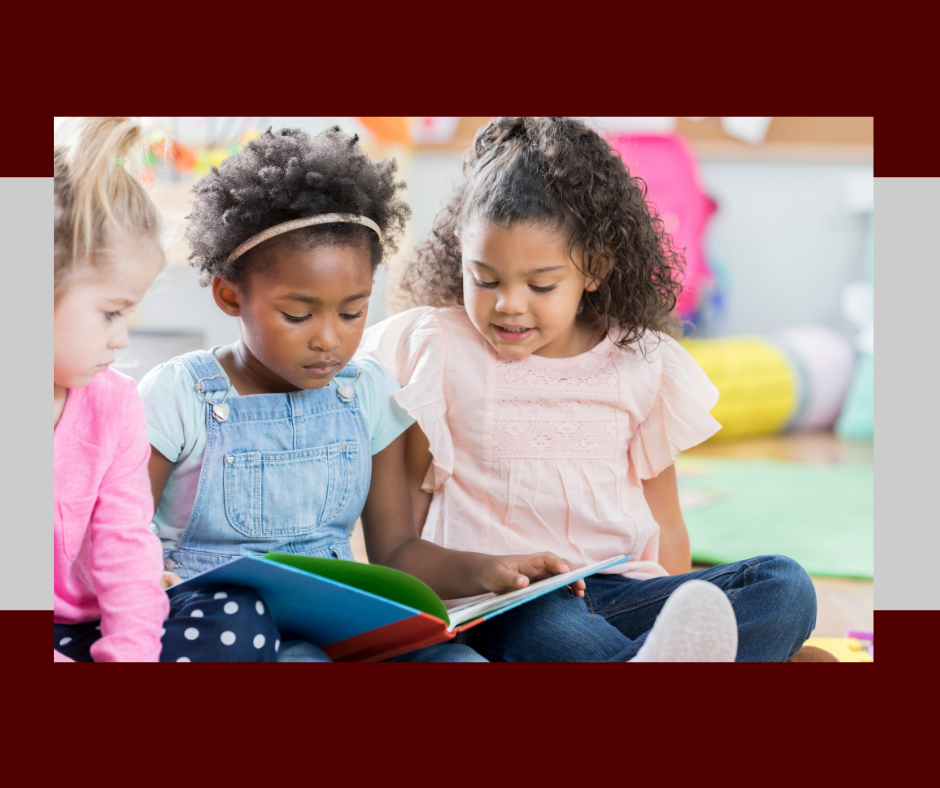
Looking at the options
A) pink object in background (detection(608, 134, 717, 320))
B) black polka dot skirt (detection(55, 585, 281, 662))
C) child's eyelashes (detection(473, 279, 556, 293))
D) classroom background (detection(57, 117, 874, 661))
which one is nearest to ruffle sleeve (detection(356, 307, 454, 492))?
child's eyelashes (detection(473, 279, 556, 293))

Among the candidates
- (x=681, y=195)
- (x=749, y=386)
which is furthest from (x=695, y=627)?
(x=681, y=195)

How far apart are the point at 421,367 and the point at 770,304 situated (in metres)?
2.61

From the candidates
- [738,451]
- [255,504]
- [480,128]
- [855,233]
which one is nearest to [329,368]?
[255,504]

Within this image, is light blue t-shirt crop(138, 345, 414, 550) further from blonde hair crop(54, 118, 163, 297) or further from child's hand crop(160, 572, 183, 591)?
blonde hair crop(54, 118, 163, 297)

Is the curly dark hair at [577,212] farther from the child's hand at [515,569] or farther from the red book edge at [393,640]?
the red book edge at [393,640]

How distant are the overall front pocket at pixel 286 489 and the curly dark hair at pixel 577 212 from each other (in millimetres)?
284

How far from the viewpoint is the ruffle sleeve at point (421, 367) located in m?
1.01

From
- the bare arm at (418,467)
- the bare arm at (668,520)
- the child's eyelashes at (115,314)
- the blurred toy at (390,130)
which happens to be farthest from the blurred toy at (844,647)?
the blurred toy at (390,130)

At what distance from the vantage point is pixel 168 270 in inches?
31.6

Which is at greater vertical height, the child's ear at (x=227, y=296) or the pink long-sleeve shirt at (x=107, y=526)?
the child's ear at (x=227, y=296)

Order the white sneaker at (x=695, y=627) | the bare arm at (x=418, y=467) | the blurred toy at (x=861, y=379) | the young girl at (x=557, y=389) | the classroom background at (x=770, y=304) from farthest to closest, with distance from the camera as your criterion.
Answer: the blurred toy at (x=861, y=379) → the classroom background at (x=770, y=304) → the bare arm at (x=418, y=467) → the young girl at (x=557, y=389) → the white sneaker at (x=695, y=627)

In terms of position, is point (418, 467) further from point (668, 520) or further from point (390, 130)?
point (390, 130)

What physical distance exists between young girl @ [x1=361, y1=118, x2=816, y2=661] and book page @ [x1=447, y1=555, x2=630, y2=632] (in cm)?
8

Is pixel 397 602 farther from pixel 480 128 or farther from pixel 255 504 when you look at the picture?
pixel 480 128
